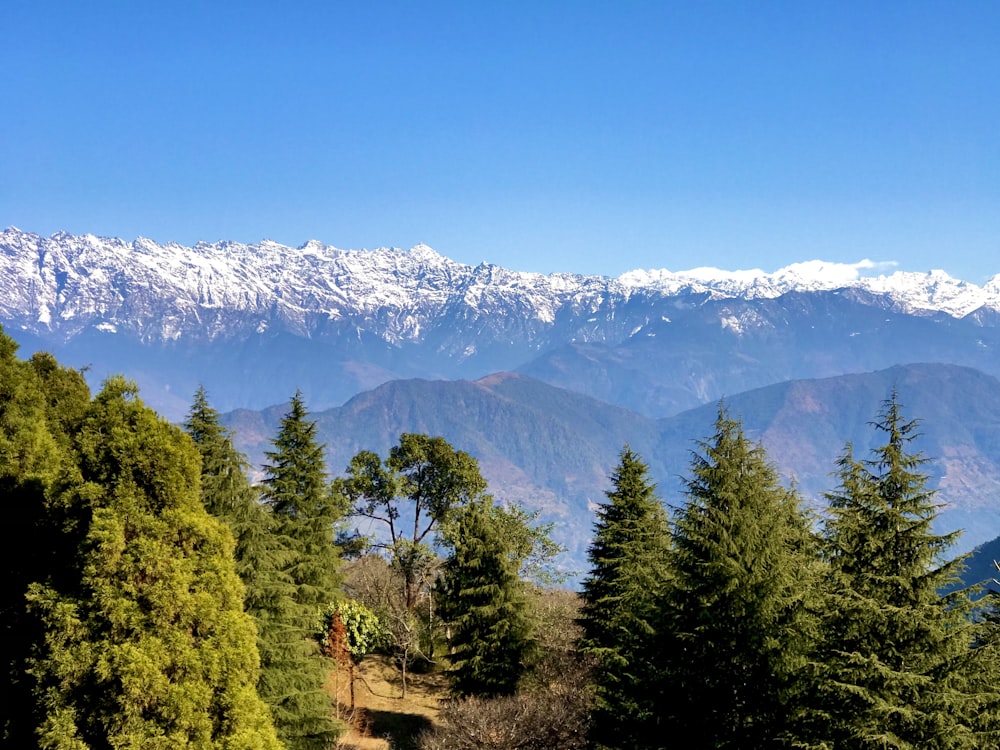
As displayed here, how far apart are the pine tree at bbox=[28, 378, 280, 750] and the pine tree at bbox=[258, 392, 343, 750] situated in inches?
322

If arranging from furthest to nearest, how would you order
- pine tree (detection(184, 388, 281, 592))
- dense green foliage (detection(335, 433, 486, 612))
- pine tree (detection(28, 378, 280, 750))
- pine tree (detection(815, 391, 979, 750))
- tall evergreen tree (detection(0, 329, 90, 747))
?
dense green foliage (detection(335, 433, 486, 612)), pine tree (detection(184, 388, 281, 592)), tall evergreen tree (detection(0, 329, 90, 747)), pine tree (detection(815, 391, 979, 750)), pine tree (detection(28, 378, 280, 750))

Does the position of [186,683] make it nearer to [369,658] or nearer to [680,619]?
[680,619]

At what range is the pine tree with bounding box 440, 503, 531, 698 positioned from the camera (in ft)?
109

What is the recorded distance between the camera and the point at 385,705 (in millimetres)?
37875

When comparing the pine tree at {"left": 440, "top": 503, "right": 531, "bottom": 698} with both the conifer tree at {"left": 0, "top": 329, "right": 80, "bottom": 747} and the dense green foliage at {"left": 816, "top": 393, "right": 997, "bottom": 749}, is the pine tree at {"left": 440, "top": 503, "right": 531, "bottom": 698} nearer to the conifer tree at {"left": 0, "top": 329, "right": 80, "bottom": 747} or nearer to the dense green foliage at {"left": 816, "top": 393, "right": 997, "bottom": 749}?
the conifer tree at {"left": 0, "top": 329, "right": 80, "bottom": 747}

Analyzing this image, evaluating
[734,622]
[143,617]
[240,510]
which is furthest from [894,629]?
[240,510]

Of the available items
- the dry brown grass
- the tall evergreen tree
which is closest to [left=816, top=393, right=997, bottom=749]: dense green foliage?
the tall evergreen tree

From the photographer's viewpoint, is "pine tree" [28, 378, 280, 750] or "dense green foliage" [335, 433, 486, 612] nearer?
"pine tree" [28, 378, 280, 750]

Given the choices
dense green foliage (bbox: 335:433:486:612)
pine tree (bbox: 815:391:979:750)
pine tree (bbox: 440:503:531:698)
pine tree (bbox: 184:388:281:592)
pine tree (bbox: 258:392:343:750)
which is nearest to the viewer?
pine tree (bbox: 815:391:979:750)

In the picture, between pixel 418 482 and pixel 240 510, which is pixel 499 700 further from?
pixel 418 482

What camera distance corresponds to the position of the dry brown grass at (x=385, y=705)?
108 feet

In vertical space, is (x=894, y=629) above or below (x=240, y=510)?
below

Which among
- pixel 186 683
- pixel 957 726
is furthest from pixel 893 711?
pixel 186 683

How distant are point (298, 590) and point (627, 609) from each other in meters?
14.2
